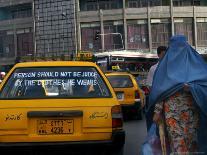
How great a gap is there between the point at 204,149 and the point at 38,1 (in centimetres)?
8335

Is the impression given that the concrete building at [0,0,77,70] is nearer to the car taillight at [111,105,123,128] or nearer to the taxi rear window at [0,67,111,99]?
the taxi rear window at [0,67,111,99]

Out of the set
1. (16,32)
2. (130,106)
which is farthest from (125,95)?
(16,32)

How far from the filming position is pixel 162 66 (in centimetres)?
554

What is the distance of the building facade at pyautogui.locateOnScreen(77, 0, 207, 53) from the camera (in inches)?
3147

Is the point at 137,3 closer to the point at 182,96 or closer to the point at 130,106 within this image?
the point at 130,106

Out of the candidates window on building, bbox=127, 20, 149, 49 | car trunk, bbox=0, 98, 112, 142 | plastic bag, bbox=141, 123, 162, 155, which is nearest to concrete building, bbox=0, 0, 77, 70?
window on building, bbox=127, 20, 149, 49

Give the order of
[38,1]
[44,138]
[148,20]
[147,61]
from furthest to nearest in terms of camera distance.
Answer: [38,1] < [148,20] < [147,61] < [44,138]

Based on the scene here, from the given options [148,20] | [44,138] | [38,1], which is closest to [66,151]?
[44,138]

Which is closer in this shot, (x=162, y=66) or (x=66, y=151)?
(x=162, y=66)

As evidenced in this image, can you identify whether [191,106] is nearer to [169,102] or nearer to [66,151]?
[169,102]

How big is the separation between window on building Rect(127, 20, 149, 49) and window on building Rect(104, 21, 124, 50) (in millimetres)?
1285

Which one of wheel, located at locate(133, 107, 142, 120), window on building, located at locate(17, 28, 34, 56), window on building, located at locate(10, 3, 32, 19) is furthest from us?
window on building, located at locate(10, 3, 32, 19)

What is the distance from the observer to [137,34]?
80812 mm

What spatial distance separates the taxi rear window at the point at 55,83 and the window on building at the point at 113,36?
234ft
